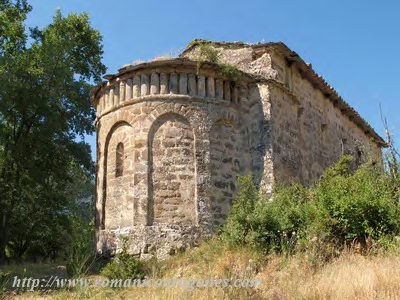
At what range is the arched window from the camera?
11633 mm

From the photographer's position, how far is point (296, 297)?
6.12 meters

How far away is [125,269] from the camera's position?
9.22 m

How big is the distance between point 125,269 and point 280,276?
3.40 meters

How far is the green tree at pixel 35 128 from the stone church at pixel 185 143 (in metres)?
2.93

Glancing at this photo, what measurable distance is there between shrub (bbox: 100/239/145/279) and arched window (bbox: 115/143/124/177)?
8.41 feet

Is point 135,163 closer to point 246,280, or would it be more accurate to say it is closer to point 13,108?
point 246,280

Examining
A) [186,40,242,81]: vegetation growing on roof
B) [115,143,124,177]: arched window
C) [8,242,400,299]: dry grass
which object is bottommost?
[8,242,400,299]: dry grass

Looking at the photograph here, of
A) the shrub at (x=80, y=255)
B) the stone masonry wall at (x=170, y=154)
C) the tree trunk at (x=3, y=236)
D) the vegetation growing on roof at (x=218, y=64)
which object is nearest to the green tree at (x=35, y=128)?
the tree trunk at (x=3, y=236)

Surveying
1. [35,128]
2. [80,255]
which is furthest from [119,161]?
[35,128]

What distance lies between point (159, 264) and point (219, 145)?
11.4 ft

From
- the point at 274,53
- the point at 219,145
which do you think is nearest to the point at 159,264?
the point at 219,145

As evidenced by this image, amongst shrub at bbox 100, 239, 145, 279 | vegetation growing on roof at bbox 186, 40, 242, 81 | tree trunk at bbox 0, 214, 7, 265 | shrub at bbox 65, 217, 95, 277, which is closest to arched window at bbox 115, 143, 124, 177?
shrub at bbox 65, 217, 95, 277

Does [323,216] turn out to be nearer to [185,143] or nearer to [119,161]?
[185,143]

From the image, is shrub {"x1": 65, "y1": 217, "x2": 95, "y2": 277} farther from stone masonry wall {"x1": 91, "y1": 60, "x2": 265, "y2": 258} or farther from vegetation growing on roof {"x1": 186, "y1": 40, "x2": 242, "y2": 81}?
vegetation growing on roof {"x1": 186, "y1": 40, "x2": 242, "y2": 81}
